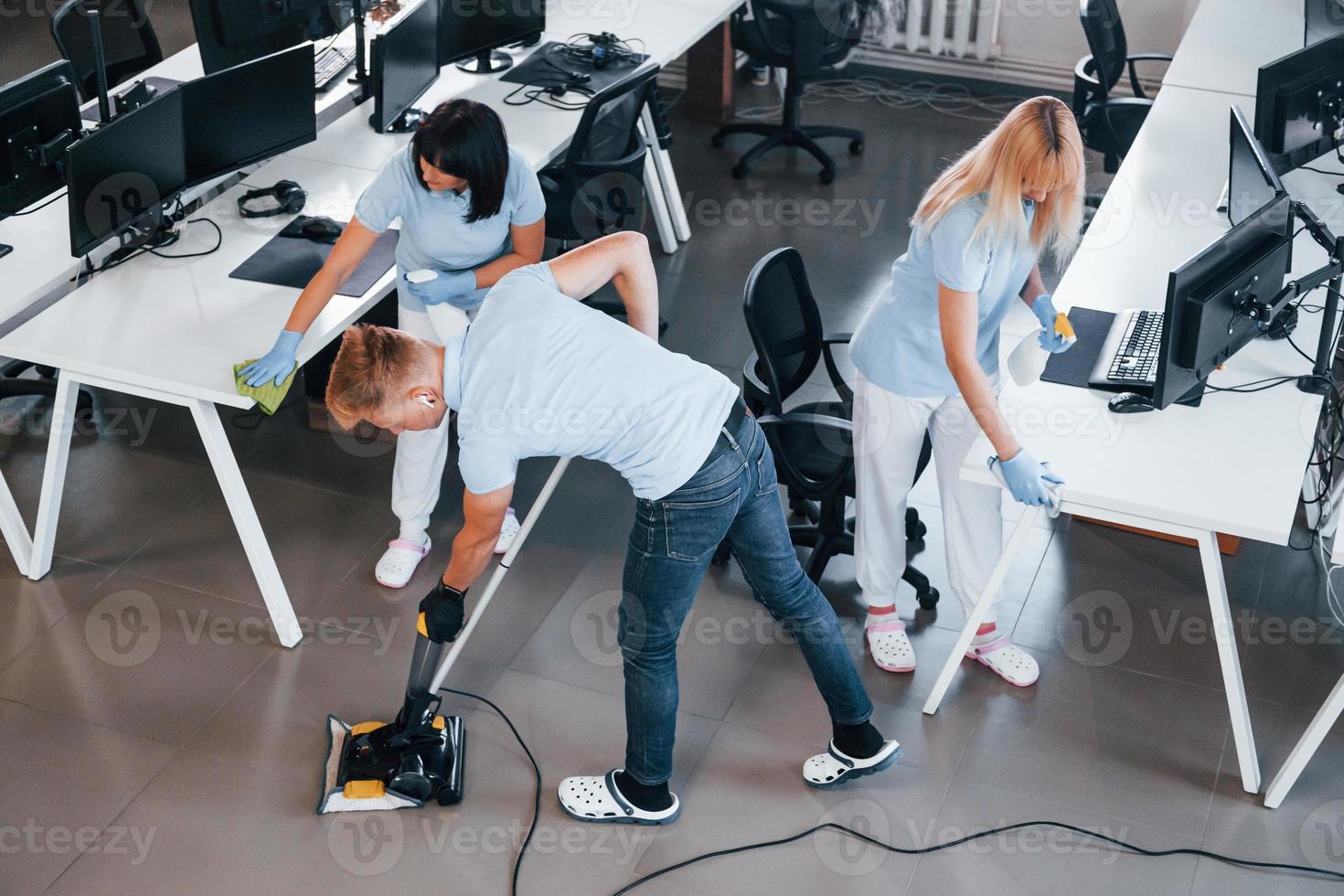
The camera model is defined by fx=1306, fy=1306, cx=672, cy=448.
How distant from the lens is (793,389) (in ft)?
10.6

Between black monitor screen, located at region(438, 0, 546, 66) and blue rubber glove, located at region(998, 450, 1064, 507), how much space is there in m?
2.62

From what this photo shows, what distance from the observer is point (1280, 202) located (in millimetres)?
2855

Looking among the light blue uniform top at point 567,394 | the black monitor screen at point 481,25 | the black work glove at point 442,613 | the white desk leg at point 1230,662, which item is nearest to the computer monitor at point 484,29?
the black monitor screen at point 481,25

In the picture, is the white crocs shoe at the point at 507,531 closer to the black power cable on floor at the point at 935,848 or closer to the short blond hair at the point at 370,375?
the black power cable on floor at the point at 935,848

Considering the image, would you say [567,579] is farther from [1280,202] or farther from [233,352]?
[1280,202]

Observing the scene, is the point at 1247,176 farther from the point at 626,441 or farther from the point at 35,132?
the point at 35,132

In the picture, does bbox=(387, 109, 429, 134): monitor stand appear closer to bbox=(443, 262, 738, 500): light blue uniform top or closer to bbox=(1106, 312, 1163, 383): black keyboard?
bbox=(443, 262, 738, 500): light blue uniform top

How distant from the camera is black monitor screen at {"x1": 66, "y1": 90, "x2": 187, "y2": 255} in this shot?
312 cm

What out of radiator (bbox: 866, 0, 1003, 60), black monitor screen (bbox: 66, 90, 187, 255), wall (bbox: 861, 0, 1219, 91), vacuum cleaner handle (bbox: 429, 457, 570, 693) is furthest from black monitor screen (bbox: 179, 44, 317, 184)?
wall (bbox: 861, 0, 1219, 91)

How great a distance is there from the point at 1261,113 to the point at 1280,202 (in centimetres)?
86

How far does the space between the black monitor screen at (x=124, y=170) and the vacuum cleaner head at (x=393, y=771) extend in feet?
4.61

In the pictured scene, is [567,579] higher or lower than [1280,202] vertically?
lower

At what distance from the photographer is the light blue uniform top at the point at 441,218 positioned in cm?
301

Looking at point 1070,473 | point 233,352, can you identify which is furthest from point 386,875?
point 1070,473
